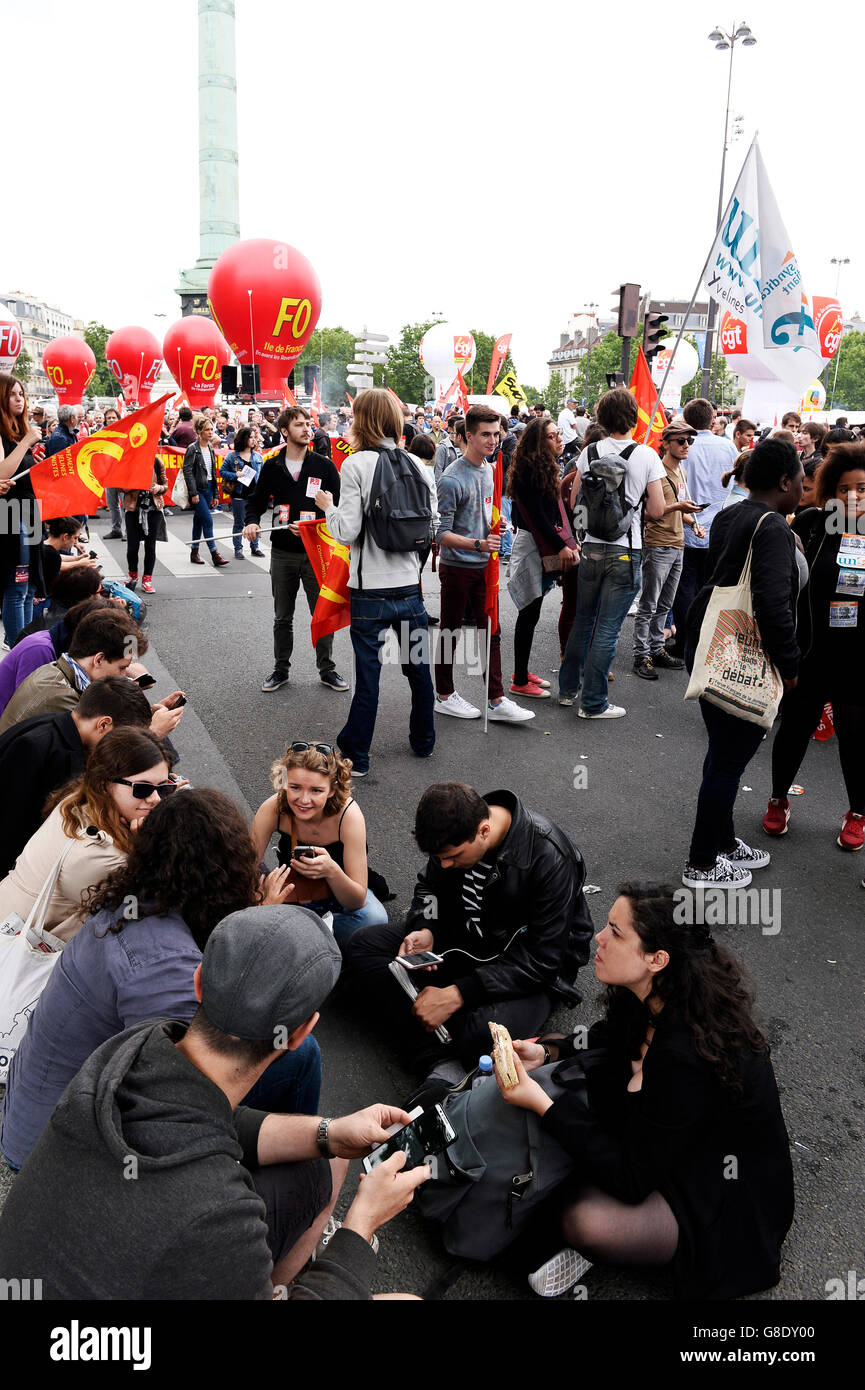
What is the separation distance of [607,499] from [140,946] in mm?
4534

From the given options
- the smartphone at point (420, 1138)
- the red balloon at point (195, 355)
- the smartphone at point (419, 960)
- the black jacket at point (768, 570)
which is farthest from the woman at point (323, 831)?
the red balloon at point (195, 355)

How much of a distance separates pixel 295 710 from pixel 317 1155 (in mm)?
4521

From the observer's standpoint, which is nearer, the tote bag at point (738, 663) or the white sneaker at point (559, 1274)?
the white sneaker at point (559, 1274)

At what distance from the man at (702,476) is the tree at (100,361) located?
82687mm

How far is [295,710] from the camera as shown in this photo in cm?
652

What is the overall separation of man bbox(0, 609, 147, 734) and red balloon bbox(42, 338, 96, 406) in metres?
20.3

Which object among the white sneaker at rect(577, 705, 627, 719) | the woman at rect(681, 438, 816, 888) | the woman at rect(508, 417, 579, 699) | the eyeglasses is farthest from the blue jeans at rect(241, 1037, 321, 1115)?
the woman at rect(508, 417, 579, 699)

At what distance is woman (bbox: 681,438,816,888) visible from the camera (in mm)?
3801

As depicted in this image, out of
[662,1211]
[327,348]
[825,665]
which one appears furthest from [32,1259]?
[327,348]

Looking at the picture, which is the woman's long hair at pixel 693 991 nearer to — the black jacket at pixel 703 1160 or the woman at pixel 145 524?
the black jacket at pixel 703 1160

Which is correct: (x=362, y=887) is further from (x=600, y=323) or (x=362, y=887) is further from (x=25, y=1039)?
(x=600, y=323)

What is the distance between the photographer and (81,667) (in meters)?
3.93

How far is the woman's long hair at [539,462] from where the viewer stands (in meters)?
6.21
